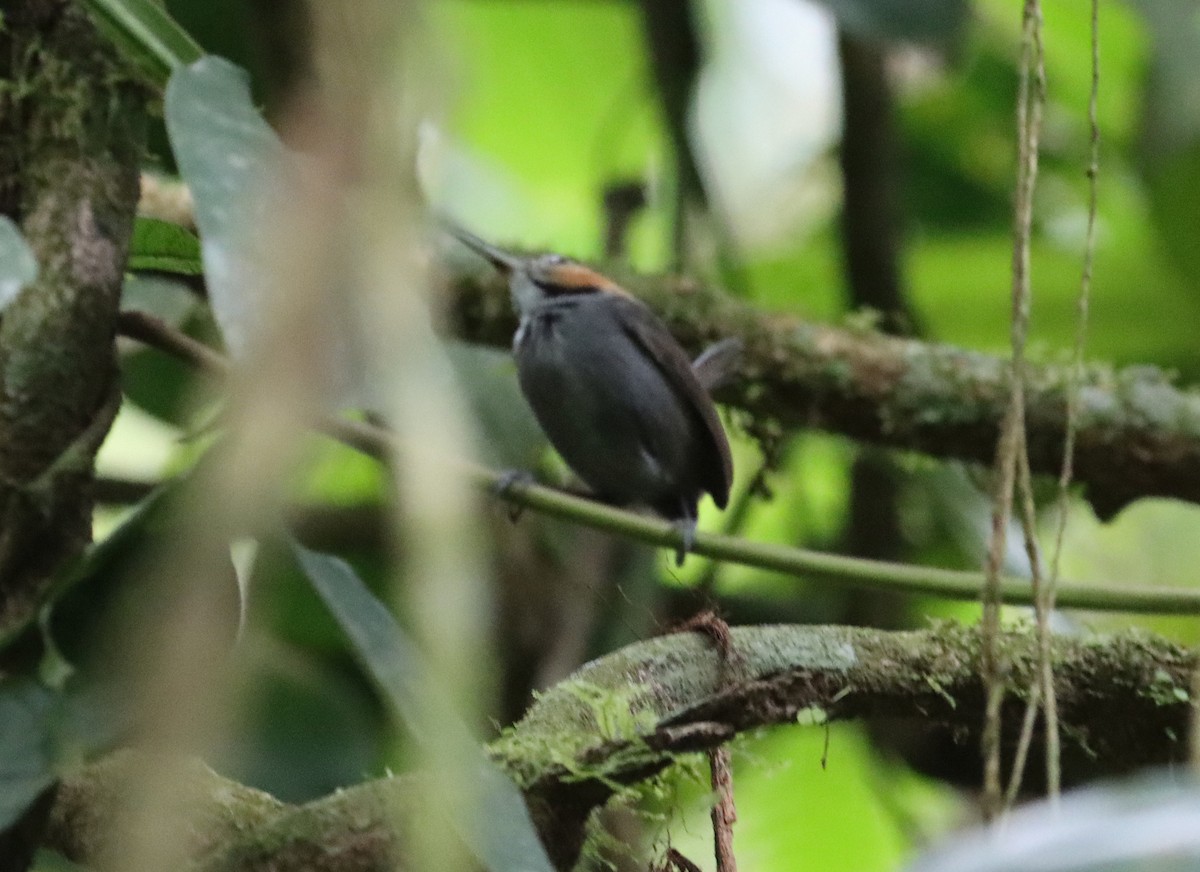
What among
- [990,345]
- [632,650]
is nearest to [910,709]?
[632,650]

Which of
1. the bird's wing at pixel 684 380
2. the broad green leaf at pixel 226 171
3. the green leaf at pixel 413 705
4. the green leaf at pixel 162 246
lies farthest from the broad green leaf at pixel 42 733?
the bird's wing at pixel 684 380

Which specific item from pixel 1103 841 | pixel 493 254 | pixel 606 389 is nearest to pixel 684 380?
pixel 606 389

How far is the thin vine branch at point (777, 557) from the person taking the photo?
45.9 inches

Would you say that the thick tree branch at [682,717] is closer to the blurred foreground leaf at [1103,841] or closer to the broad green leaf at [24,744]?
the broad green leaf at [24,744]

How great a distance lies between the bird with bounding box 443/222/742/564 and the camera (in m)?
2.04

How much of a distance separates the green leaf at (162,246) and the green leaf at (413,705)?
0.48 meters

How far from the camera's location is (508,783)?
779 mm

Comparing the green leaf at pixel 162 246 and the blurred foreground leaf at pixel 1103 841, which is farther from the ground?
the green leaf at pixel 162 246

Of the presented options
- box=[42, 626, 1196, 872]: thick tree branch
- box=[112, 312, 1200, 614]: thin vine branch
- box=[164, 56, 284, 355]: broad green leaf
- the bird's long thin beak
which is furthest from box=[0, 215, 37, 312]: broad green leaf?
the bird's long thin beak

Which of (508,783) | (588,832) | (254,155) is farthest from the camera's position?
(588,832)

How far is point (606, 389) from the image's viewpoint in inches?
81.5

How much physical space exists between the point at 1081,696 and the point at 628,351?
1.03 metres

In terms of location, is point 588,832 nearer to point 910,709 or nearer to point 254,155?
point 910,709

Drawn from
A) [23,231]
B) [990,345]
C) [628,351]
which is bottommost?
[23,231]
